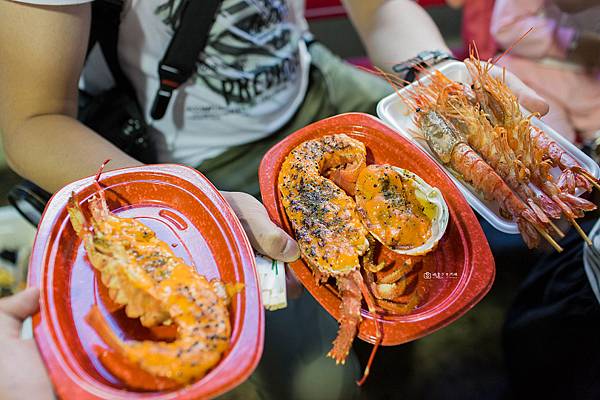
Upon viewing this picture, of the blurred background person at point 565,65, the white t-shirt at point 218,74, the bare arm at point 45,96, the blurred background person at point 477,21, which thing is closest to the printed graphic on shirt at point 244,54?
the white t-shirt at point 218,74

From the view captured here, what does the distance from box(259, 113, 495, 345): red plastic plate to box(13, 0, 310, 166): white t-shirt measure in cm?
28

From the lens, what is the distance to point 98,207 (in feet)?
2.63

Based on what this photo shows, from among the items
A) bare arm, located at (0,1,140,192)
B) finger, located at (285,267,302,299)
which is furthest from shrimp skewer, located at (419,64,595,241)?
bare arm, located at (0,1,140,192)

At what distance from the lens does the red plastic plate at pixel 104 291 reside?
66 cm

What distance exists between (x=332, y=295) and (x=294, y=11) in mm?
931

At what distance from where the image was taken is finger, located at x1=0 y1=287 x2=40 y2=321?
68 centimetres

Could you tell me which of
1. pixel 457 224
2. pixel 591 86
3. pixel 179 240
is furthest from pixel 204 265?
pixel 591 86

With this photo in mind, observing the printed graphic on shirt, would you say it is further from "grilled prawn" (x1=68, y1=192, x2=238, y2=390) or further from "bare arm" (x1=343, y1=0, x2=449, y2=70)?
"grilled prawn" (x1=68, y1=192, x2=238, y2=390)

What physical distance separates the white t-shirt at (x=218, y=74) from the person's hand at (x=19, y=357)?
559mm

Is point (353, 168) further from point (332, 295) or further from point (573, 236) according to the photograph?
point (573, 236)

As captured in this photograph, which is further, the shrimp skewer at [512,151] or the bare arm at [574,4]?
the bare arm at [574,4]

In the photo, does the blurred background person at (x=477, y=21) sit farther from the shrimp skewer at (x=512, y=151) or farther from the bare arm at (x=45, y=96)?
the bare arm at (x=45, y=96)

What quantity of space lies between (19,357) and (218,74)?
807mm

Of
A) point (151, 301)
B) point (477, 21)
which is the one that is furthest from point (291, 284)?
→ point (477, 21)
